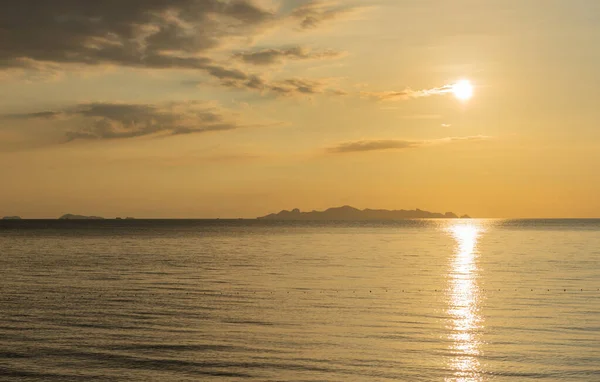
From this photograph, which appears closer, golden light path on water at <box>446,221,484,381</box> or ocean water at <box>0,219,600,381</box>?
ocean water at <box>0,219,600,381</box>

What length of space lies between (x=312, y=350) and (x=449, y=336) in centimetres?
888

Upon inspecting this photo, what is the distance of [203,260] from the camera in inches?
3898

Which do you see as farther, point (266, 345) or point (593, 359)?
point (266, 345)

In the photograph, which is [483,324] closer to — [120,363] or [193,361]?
[193,361]

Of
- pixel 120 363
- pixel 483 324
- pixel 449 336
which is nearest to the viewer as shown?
pixel 120 363

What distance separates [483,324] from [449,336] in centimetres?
538

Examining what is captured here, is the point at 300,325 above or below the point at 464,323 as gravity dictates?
above

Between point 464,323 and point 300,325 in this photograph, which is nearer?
point 300,325

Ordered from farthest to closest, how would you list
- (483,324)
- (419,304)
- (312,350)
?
(419,304), (483,324), (312,350)

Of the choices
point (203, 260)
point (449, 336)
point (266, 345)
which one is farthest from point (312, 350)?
point (203, 260)

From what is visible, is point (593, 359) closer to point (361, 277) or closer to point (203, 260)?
point (361, 277)

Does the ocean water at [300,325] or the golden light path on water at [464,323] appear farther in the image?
the golden light path on water at [464,323]

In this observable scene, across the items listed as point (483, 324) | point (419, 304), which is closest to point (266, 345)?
point (483, 324)

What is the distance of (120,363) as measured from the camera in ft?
102
